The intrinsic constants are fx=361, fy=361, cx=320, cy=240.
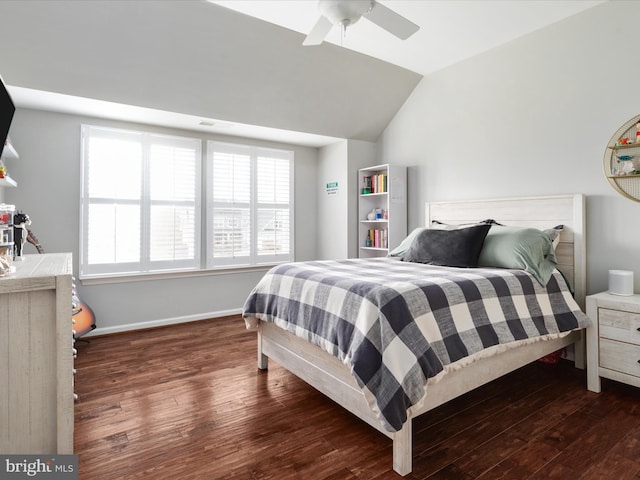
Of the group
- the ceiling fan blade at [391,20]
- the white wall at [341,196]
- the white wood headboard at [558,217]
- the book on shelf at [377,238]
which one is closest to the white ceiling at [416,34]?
the ceiling fan blade at [391,20]

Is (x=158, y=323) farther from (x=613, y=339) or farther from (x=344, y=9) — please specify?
(x=613, y=339)

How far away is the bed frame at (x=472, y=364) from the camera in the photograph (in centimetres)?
175

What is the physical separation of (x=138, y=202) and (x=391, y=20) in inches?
118

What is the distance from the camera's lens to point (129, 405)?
7.35 ft

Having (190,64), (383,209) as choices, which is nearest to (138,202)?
(190,64)

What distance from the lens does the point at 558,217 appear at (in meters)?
2.96

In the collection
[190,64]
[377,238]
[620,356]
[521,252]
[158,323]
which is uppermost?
[190,64]

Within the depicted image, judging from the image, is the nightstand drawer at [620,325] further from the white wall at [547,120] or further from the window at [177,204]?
the window at [177,204]

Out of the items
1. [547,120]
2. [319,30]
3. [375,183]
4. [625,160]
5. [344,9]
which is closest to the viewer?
[344,9]

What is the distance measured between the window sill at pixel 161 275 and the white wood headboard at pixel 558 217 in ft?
8.75

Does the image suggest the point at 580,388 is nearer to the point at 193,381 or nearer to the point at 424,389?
the point at 424,389

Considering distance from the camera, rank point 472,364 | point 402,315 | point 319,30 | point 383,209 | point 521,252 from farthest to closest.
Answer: point 383,209 → point 521,252 → point 319,30 → point 472,364 → point 402,315

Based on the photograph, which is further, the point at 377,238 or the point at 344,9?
the point at 377,238

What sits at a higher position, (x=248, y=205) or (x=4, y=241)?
(x=248, y=205)
